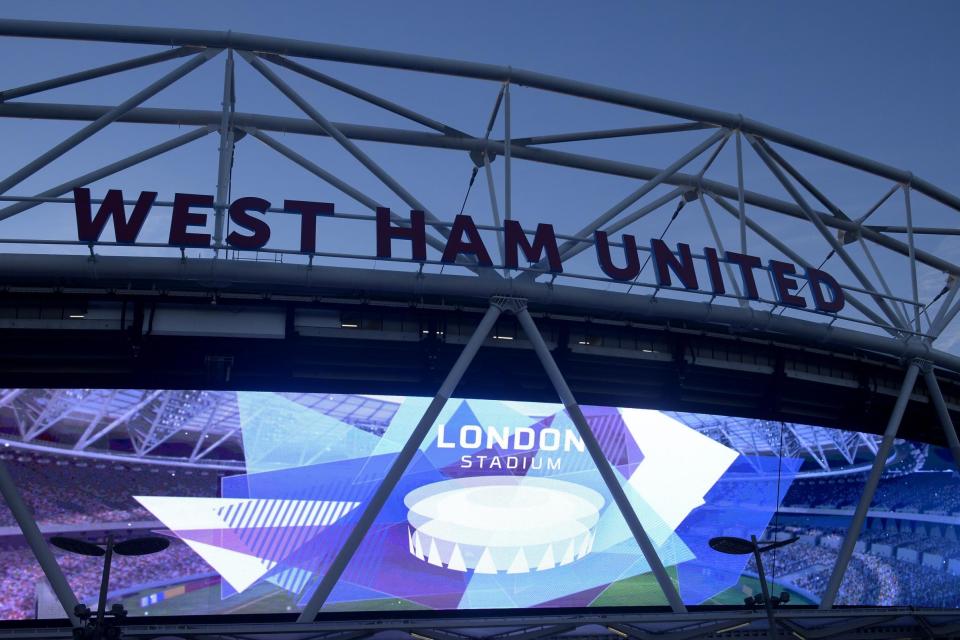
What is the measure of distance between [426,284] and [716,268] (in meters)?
9.62

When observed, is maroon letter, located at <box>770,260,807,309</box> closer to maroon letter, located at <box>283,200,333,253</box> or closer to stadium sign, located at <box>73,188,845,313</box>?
stadium sign, located at <box>73,188,845,313</box>

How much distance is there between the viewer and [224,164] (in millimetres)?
25156

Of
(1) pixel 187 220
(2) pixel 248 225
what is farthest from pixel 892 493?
(1) pixel 187 220

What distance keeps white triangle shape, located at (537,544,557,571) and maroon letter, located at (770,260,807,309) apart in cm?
1145

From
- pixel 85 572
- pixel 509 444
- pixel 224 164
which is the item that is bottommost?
pixel 85 572

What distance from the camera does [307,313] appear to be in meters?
26.8

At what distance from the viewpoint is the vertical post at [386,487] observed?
22.3 m

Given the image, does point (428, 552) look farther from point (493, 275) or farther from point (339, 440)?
point (493, 275)

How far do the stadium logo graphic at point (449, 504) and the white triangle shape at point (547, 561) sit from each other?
0.17 feet

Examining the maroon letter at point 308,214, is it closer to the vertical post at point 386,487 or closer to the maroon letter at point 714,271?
the vertical post at point 386,487

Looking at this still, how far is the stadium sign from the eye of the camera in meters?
23.8

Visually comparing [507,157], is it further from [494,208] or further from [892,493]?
[892,493]

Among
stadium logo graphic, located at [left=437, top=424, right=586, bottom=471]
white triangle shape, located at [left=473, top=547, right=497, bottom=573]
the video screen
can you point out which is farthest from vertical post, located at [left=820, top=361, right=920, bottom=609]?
white triangle shape, located at [left=473, top=547, right=497, bottom=573]

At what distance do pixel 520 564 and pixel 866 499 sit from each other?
11458mm
